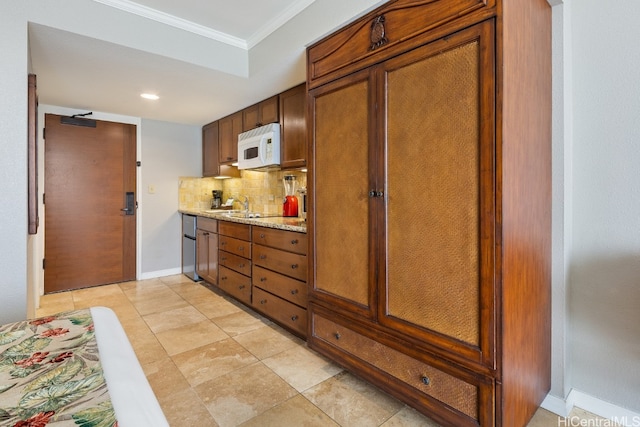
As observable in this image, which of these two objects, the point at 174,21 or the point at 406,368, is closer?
the point at 406,368

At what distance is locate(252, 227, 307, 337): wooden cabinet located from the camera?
7.89ft

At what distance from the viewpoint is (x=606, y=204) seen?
1.59 metres

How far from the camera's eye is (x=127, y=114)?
4.08m

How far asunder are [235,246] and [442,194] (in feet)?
7.70

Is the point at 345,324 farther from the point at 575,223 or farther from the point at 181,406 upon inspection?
the point at 575,223

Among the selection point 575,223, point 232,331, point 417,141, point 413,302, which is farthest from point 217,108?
point 575,223

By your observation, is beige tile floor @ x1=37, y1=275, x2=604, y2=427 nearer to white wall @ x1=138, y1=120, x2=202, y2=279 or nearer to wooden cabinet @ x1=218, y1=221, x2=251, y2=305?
wooden cabinet @ x1=218, y1=221, x2=251, y2=305

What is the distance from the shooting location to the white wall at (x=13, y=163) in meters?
1.77

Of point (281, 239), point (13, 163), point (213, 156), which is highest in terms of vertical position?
point (213, 156)

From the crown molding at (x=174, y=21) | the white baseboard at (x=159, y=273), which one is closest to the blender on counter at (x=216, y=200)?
the white baseboard at (x=159, y=273)

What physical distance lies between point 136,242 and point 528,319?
439 centimetres

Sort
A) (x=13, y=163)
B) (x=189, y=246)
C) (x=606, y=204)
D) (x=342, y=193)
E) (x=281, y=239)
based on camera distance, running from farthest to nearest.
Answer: (x=189, y=246) → (x=281, y=239) → (x=342, y=193) → (x=13, y=163) → (x=606, y=204)

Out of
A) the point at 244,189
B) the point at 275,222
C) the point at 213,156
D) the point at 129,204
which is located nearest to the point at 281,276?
the point at 275,222

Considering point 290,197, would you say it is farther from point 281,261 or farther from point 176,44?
point 176,44
